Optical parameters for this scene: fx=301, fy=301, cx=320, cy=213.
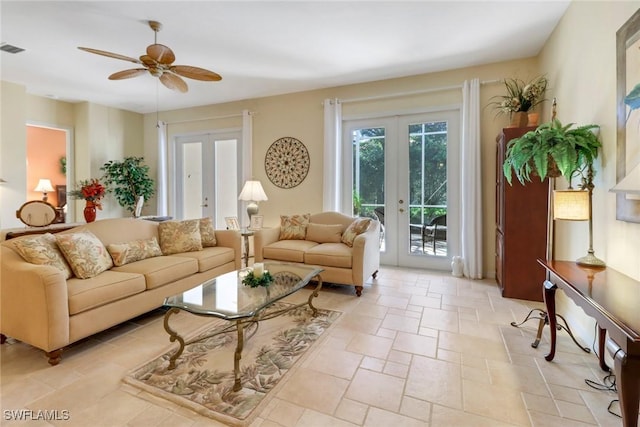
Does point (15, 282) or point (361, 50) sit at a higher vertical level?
point (361, 50)

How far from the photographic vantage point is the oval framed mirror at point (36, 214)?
3.13m

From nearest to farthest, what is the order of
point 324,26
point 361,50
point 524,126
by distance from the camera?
point 324,26 < point 524,126 < point 361,50

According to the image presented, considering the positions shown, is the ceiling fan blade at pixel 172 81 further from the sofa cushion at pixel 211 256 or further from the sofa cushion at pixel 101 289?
the sofa cushion at pixel 101 289

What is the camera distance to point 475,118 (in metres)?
4.05

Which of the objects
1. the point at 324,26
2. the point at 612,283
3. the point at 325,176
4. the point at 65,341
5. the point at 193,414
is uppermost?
the point at 324,26

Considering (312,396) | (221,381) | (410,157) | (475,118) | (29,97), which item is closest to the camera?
(312,396)

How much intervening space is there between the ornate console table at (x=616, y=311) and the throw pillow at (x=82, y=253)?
10.9ft

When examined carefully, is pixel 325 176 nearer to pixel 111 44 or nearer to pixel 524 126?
pixel 524 126

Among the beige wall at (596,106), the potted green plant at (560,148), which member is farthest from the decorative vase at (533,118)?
the potted green plant at (560,148)

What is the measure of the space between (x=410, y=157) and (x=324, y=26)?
2.27 m

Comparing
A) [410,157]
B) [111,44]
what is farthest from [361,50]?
[111,44]

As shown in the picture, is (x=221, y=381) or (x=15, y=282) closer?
(x=221, y=381)

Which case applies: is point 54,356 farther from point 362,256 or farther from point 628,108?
point 628,108

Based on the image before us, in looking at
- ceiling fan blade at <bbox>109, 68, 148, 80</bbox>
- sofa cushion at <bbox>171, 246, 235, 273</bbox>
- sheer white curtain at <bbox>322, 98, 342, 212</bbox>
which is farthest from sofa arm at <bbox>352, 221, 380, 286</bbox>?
ceiling fan blade at <bbox>109, 68, 148, 80</bbox>
